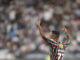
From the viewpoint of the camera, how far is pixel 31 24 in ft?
45.0

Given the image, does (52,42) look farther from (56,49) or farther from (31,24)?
(31,24)

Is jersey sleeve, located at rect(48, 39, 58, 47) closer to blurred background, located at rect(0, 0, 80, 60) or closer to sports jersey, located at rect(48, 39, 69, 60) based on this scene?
sports jersey, located at rect(48, 39, 69, 60)

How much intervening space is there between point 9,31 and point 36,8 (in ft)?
5.95

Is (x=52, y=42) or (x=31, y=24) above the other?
(x=52, y=42)

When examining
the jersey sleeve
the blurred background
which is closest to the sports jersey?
the jersey sleeve

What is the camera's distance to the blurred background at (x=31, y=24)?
12430 mm

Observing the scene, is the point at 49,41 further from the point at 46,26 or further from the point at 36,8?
the point at 36,8

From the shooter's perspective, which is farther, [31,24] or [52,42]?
[31,24]

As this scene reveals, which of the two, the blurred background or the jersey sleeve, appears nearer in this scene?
the jersey sleeve

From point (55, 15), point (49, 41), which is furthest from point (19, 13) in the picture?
point (49, 41)

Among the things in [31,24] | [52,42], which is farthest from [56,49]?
[31,24]

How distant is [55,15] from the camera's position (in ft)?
45.4

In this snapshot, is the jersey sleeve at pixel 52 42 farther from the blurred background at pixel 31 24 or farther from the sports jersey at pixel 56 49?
the blurred background at pixel 31 24

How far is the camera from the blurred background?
12.4 m
